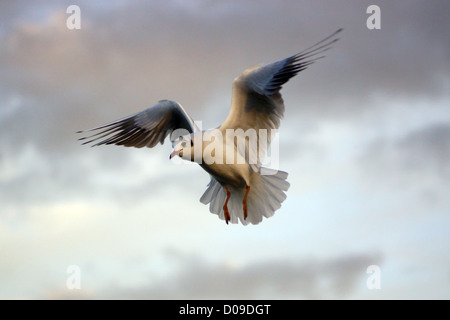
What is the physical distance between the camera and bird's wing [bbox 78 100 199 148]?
10305mm

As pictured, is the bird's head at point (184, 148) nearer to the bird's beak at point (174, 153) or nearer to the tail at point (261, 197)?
the bird's beak at point (174, 153)

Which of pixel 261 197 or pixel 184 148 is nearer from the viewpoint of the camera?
pixel 184 148

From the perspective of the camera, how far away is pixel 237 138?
976 cm

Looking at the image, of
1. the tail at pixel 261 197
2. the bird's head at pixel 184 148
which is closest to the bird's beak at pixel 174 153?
the bird's head at pixel 184 148

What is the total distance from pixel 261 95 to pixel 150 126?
1.93 m

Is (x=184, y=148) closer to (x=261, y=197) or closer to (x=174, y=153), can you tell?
(x=174, y=153)

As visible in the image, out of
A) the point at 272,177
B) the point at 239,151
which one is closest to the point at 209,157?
the point at 239,151

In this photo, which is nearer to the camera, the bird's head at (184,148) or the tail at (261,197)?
the bird's head at (184,148)

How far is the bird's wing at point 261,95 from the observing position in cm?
920

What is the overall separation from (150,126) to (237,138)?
1.43 meters

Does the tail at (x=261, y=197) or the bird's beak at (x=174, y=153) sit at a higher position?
the bird's beak at (x=174, y=153)

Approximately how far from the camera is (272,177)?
10.2 m

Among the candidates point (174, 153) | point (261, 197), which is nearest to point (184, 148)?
point (174, 153)

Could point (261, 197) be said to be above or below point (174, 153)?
below
